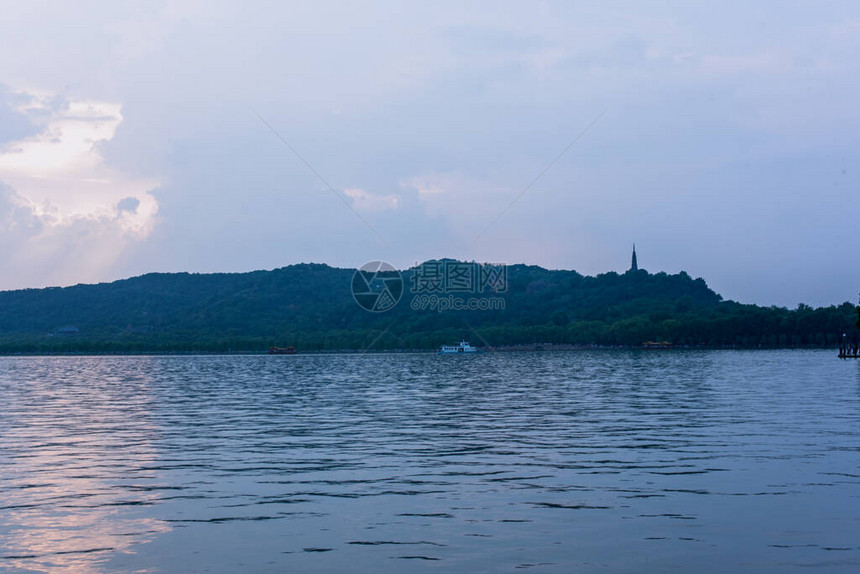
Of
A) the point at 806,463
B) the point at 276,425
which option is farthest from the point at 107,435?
the point at 806,463

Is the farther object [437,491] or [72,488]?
[72,488]

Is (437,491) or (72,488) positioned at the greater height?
(437,491)

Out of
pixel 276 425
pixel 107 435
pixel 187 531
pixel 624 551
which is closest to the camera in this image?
pixel 624 551

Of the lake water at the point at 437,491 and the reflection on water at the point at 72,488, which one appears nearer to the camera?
the lake water at the point at 437,491

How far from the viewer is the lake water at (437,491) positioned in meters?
18.2

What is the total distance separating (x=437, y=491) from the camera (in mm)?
25297

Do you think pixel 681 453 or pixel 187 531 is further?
pixel 681 453

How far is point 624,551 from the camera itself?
1830 centimetres

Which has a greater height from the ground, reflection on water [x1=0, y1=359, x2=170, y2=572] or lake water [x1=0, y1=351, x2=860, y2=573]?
lake water [x1=0, y1=351, x2=860, y2=573]

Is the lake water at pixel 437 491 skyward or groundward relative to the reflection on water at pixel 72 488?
skyward

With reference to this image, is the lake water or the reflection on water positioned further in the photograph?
the reflection on water

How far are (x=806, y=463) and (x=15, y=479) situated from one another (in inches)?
1013

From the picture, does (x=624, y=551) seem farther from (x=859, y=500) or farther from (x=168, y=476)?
(x=168, y=476)

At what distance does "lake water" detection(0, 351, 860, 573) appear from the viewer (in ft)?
59.6
